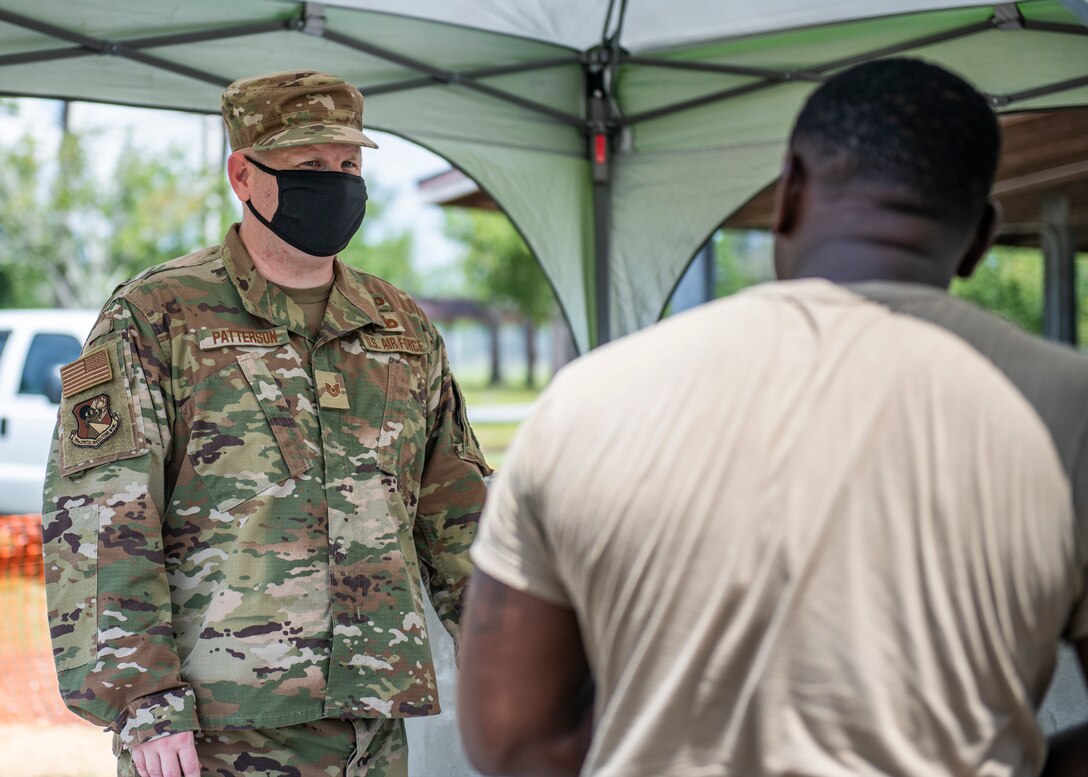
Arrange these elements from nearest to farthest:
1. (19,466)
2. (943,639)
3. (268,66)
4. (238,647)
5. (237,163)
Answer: (943,639)
(238,647)
(237,163)
(268,66)
(19,466)

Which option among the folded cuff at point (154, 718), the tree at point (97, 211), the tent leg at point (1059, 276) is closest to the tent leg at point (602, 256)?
the folded cuff at point (154, 718)

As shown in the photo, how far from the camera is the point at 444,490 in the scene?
2283 millimetres

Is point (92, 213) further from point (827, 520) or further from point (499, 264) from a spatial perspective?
point (827, 520)

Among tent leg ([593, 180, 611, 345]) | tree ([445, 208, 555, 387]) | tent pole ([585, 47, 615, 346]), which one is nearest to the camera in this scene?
tent pole ([585, 47, 615, 346])

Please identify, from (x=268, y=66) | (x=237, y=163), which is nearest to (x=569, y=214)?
(x=268, y=66)

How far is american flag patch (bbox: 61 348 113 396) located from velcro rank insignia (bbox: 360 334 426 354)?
48cm

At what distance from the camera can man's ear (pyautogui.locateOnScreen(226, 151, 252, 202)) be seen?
221 centimetres

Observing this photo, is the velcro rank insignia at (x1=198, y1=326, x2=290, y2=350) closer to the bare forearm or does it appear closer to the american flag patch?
the american flag patch

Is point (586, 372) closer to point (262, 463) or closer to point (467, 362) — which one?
point (262, 463)

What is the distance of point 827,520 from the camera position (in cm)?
93

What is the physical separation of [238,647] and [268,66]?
225cm

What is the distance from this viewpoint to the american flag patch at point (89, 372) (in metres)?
1.92

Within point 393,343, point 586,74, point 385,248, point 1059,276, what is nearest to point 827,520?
point 393,343

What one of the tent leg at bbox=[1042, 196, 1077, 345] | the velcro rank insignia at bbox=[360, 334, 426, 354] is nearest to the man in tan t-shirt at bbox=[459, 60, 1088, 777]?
the velcro rank insignia at bbox=[360, 334, 426, 354]
